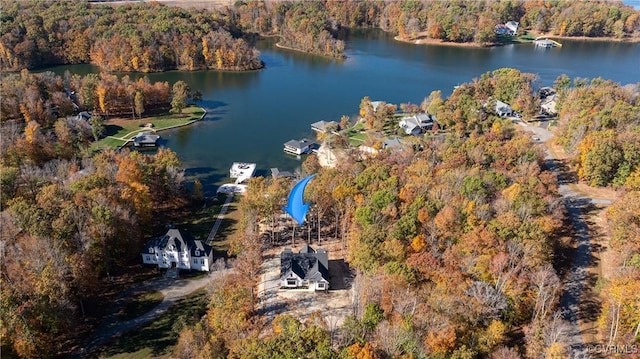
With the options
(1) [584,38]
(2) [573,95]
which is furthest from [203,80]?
(1) [584,38]

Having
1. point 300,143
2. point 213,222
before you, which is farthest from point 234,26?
point 213,222

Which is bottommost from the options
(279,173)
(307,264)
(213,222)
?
(213,222)

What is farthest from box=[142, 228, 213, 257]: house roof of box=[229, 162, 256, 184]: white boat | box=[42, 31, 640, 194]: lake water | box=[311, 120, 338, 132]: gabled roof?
box=[311, 120, 338, 132]: gabled roof

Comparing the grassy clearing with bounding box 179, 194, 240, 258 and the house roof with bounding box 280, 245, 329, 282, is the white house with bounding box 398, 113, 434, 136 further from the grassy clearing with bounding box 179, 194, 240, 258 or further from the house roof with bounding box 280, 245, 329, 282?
the house roof with bounding box 280, 245, 329, 282

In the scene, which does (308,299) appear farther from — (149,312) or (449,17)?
(449,17)

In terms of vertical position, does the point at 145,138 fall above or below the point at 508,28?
below

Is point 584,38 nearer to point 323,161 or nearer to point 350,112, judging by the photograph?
point 350,112
